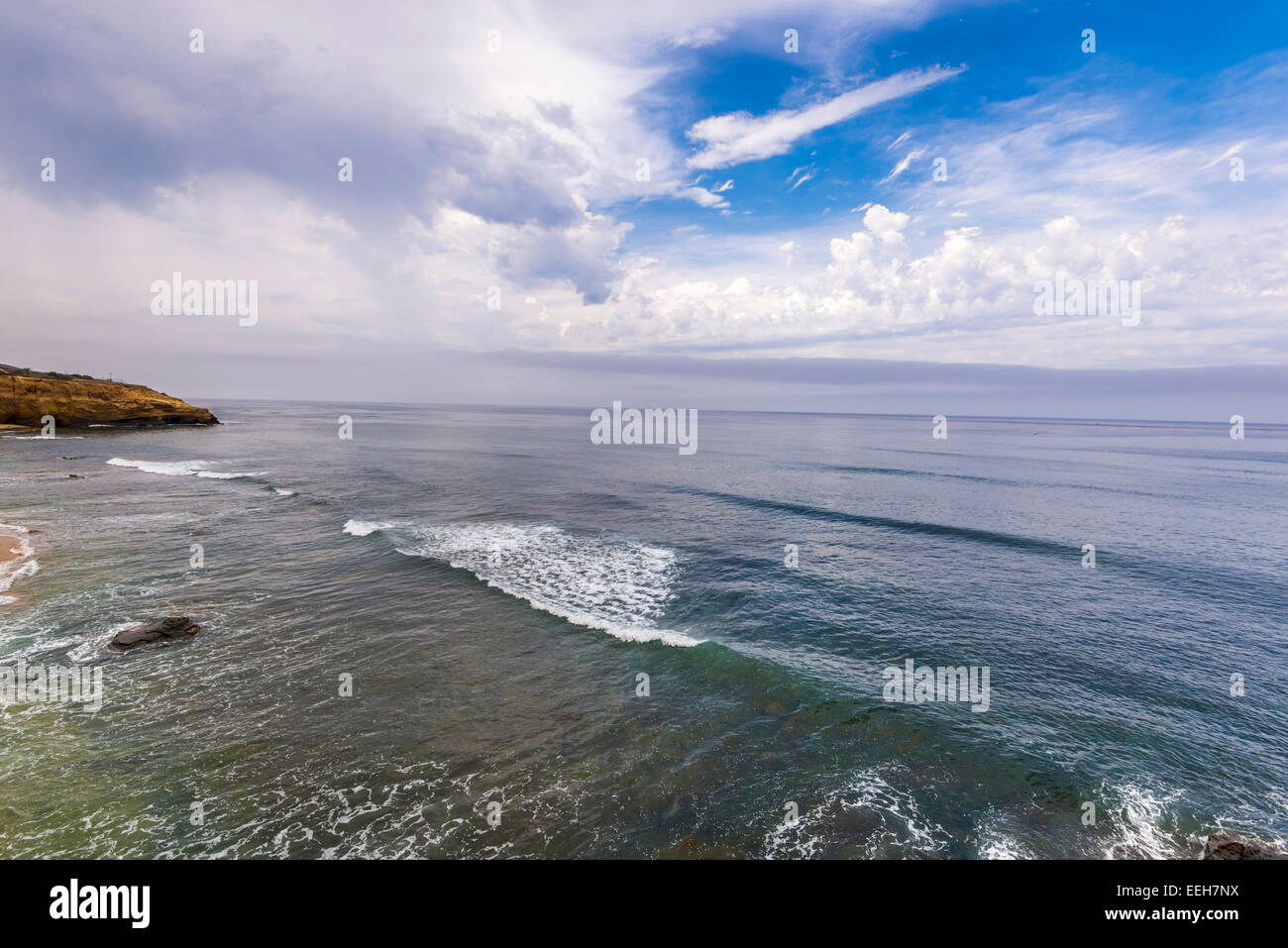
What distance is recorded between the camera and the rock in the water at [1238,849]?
902 cm

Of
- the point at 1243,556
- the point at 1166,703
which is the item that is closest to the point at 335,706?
the point at 1166,703

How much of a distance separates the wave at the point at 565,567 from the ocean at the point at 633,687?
0.23 m

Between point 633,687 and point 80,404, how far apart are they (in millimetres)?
125606

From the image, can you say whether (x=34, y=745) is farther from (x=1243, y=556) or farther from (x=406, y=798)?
(x=1243, y=556)

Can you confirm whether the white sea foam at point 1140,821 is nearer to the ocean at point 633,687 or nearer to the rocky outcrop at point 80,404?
the ocean at point 633,687

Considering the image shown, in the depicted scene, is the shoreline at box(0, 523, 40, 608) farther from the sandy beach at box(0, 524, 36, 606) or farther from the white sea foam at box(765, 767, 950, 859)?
the white sea foam at box(765, 767, 950, 859)

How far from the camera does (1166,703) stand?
49.9 feet

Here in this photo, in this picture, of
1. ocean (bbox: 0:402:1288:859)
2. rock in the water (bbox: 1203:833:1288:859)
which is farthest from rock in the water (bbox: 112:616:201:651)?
rock in the water (bbox: 1203:833:1288:859)

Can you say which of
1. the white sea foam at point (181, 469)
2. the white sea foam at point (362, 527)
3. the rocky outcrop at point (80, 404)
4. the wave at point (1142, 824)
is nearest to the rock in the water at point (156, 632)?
the white sea foam at point (362, 527)

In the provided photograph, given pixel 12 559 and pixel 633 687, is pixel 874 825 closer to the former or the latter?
pixel 633 687

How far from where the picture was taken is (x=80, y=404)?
3514 inches

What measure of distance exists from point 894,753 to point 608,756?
7.18m

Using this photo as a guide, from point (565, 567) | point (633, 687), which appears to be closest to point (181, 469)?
point (565, 567)

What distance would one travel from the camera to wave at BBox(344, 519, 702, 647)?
2047 centimetres
